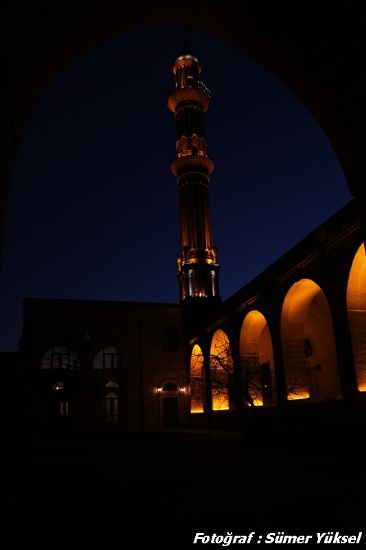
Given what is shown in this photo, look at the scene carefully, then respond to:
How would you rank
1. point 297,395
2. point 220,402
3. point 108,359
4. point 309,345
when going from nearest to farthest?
point 297,395 < point 309,345 < point 220,402 < point 108,359

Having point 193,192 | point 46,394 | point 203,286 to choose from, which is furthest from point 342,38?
point 193,192

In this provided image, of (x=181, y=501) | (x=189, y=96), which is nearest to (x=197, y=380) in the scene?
(x=189, y=96)

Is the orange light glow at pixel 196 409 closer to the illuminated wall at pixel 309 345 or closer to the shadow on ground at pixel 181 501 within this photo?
the illuminated wall at pixel 309 345

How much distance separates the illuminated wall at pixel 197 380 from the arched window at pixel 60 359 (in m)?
7.45

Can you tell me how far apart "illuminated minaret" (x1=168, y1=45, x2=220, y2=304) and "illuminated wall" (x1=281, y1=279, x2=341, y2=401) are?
11.6m

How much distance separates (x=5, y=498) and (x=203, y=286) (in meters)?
29.8

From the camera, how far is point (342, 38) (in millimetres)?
3576

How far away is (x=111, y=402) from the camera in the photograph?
30031 millimetres

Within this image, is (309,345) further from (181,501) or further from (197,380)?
(181,501)

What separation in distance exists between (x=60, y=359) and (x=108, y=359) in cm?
313

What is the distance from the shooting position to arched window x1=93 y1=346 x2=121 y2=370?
30.7m

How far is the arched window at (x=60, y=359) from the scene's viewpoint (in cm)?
2930

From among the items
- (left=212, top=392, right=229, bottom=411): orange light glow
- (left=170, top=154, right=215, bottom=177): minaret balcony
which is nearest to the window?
(left=212, top=392, right=229, bottom=411): orange light glow

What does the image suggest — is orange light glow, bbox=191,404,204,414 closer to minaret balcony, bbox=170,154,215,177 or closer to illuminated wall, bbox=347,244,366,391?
illuminated wall, bbox=347,244,366,391
